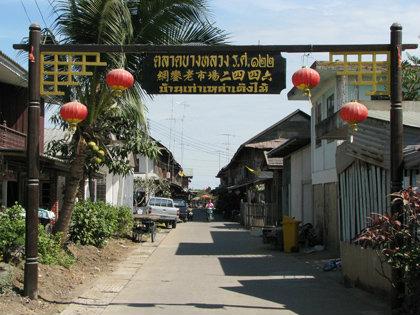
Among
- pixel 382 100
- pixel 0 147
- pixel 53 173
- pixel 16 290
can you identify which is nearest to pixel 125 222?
pixel 53 173

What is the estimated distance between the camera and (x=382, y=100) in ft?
57.6

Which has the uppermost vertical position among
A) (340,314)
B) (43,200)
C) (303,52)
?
(303,52)

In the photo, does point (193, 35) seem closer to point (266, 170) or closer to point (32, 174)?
point (32, 174)

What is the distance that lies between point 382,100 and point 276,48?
8767mm

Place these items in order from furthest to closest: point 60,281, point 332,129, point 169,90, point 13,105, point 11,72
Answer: point 13,105 < point 11,72 < point 332,129 < point 60,281 < point 169,90

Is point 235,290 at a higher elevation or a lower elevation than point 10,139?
lower

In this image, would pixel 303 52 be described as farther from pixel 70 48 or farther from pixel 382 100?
pixel 382 100

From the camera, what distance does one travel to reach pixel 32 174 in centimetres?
962

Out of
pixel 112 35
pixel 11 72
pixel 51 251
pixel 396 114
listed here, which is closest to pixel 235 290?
pixel 51 251

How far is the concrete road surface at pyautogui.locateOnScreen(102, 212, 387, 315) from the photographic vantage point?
955cm

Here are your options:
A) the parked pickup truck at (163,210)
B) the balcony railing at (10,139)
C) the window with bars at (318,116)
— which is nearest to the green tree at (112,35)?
the balcony railing at (10,139)

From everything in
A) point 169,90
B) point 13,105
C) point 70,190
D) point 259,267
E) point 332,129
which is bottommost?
point 259,267

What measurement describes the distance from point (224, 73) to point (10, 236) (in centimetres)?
462

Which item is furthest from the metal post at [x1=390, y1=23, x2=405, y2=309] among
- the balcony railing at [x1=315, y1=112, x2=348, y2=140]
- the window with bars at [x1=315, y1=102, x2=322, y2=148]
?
the window with bars at [x1=315, y1=102, x2=322, y2=148]
